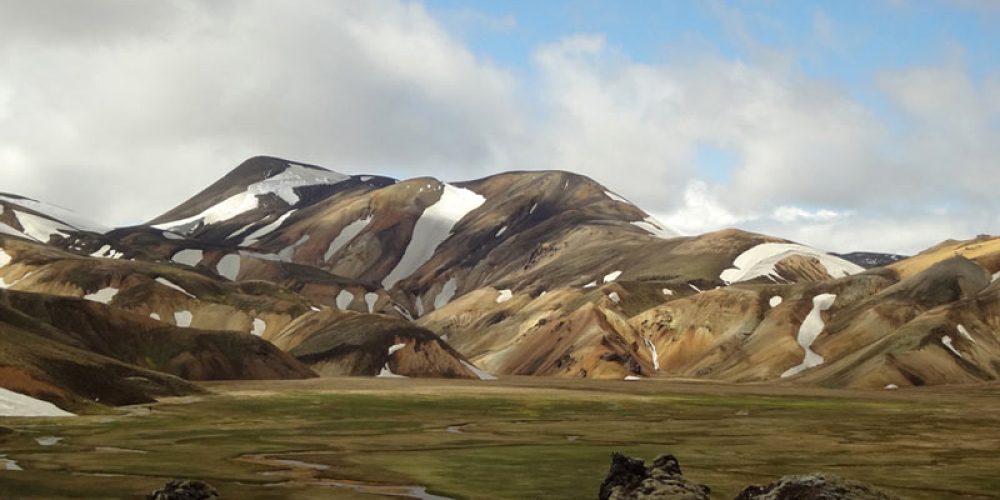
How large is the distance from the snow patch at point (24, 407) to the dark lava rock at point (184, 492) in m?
56.1

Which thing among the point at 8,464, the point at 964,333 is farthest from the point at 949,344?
the point at 8,464

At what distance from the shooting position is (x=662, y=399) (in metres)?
150

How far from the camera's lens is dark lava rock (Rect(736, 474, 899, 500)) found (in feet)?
116

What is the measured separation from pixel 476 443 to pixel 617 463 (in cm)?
3597

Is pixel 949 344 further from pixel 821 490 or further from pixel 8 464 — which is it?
pixel 821 490

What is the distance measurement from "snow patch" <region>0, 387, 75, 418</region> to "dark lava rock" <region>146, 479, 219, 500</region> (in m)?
56.1

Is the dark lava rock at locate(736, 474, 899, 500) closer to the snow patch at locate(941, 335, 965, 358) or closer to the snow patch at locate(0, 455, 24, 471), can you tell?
the snow patch at locate(0, 455, 24, 471)

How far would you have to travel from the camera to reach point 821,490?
35.8 metres

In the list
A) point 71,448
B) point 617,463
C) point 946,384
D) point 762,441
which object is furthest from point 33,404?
point 946,384

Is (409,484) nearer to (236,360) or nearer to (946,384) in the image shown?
(236,360)

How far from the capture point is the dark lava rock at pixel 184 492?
42906mm

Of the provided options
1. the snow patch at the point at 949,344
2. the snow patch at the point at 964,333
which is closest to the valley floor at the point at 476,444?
the snow patch at the point at 949,344

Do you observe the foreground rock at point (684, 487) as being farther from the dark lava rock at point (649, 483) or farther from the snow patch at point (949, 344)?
the snow patch at point (949, 344)

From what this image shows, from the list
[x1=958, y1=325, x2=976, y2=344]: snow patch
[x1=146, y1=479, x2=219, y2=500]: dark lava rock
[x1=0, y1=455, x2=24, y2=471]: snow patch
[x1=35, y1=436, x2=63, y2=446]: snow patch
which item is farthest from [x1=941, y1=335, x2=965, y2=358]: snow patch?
[x1=146, y1=479, x2=219, y2=500]: dark lava rock
